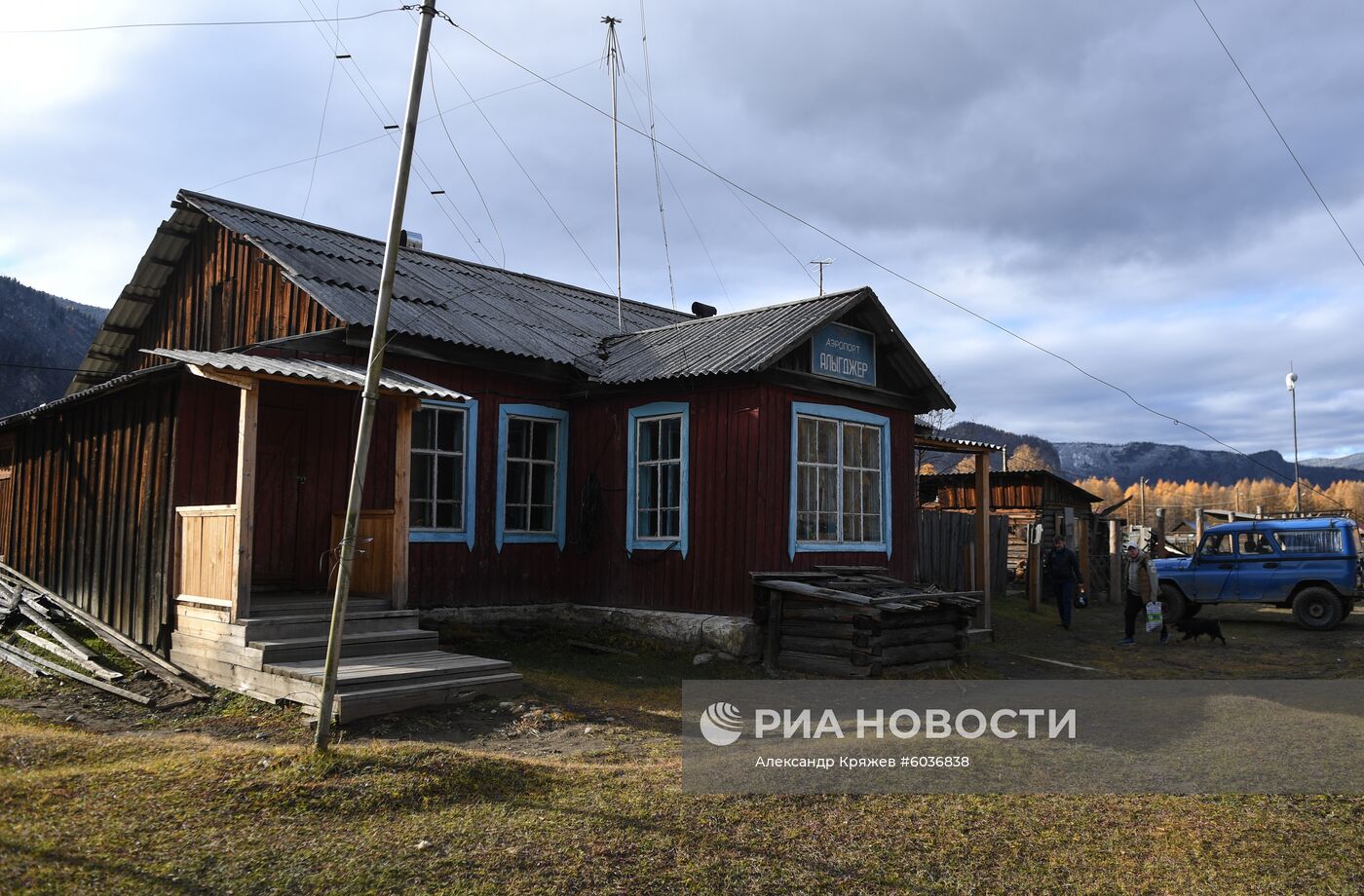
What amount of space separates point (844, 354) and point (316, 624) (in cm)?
752

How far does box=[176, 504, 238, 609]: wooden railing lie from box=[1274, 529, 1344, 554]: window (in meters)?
17.2

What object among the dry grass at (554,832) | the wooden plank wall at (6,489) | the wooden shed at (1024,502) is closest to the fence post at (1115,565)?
the wooden shed at (1024,502)

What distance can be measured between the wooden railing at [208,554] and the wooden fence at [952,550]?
13401mm

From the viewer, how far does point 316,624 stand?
927 cm

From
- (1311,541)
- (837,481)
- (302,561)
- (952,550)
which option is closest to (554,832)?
(302,561)

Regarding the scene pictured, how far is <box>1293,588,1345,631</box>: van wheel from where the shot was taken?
653 inches

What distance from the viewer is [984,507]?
15859mm

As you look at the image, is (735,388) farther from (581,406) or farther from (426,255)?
(426,255)

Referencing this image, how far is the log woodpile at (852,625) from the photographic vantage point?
1067 cm

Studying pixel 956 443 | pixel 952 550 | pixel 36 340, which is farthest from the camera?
pixel 36 340

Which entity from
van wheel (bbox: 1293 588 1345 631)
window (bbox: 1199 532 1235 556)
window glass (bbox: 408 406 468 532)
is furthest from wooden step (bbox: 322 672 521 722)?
van wheel (bbox: 1293 588 1345 631)

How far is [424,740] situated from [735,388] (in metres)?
6.22

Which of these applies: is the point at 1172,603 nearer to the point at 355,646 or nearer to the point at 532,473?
the point at 532,473

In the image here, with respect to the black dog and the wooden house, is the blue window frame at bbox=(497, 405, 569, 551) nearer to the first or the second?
the wooden house
